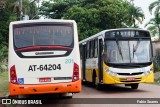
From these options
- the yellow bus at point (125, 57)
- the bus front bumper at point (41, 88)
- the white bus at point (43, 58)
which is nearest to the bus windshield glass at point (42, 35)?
the white bus at point (43, 58)

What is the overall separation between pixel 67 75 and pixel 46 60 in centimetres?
86

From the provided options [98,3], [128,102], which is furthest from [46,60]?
[98,3]

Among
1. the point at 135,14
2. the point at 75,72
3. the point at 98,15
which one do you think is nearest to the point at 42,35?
the point at 75,72

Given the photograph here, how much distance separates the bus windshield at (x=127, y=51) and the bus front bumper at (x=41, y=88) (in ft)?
18.2

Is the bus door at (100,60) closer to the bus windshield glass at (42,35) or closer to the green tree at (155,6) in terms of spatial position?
the bus windshield glass at (42,35)

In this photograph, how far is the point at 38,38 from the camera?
1269cm

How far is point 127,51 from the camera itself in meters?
17.8

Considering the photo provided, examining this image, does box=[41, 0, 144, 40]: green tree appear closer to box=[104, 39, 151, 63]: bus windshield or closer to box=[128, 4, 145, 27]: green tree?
box=[128, 4, 145, 27]: green tree

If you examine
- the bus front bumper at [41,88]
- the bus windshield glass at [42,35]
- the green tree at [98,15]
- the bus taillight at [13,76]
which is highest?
the green tree at [98,15]

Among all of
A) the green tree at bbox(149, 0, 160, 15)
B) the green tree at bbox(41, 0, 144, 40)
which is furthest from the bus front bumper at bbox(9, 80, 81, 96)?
the green tree at bbox(149, 0, 160, 15)

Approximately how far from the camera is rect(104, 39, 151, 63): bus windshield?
1762 cm

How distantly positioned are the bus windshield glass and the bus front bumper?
1.38 m

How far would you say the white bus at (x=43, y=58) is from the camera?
12188 mm

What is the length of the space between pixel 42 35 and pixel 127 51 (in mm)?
6196
